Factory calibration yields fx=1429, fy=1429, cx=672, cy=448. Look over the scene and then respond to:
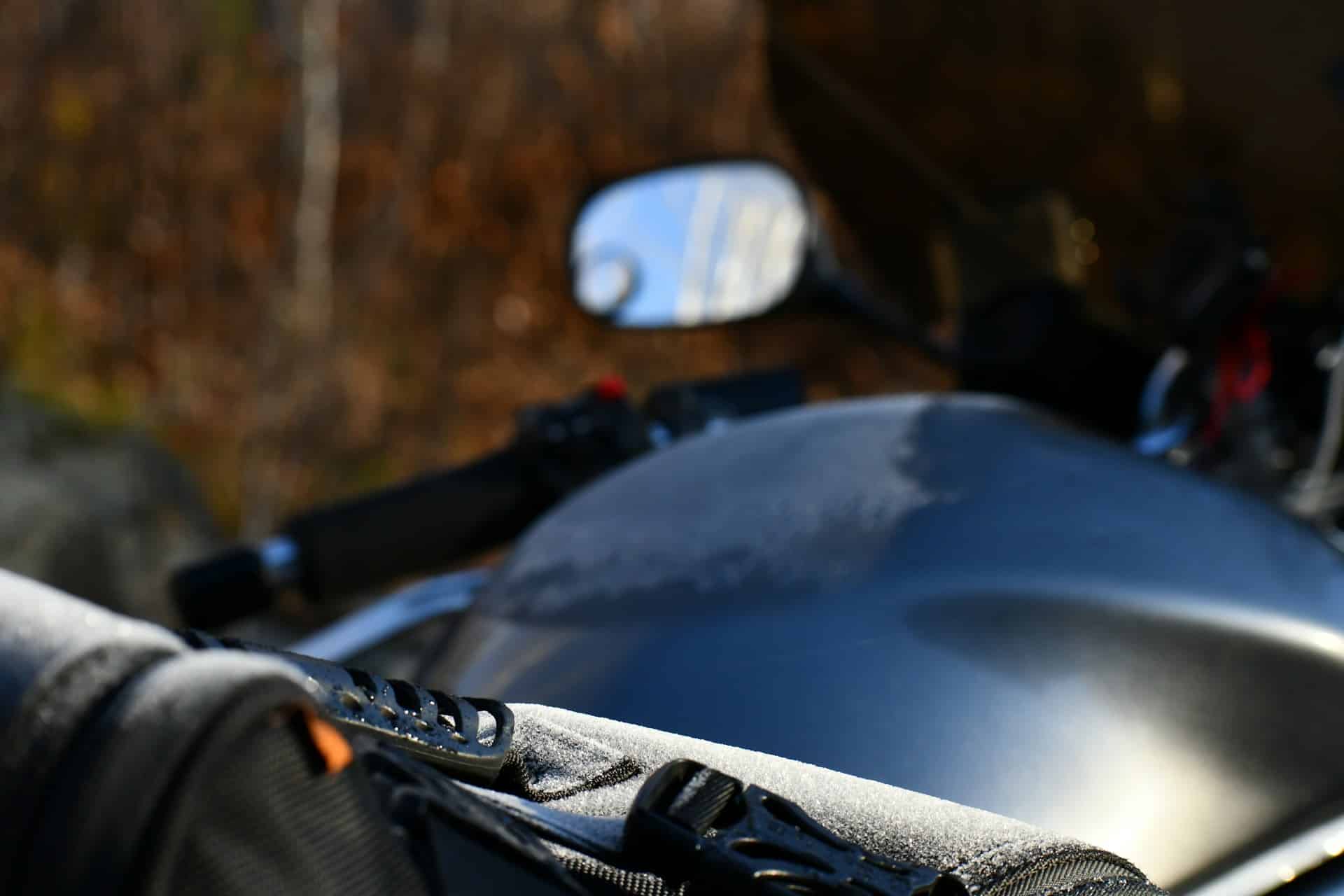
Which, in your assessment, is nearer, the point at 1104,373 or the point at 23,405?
the point at 1104,373

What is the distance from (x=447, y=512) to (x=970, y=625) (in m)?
0.65

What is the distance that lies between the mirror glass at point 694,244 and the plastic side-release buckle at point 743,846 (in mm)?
1147

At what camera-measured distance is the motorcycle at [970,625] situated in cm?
66

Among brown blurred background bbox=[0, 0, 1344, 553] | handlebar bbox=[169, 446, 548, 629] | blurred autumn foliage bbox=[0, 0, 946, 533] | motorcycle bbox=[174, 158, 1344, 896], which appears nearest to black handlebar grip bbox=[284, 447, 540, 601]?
handlebar bbox=[169, 446, 548, 629]

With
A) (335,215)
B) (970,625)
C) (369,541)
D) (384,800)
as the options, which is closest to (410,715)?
(384,800)

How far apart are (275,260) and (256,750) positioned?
242 inches

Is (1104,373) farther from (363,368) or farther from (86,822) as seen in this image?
(363,368)

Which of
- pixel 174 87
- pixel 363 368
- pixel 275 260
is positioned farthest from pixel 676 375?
→ pixel 174 87

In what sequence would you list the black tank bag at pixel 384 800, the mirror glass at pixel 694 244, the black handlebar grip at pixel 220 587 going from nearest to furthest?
the black tank bag at pixel 384 800 → the black handlebar grip at pixel 220 587 → the mirror glass at pixel 694 244

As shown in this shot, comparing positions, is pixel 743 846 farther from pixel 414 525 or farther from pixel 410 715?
pixel 414 525

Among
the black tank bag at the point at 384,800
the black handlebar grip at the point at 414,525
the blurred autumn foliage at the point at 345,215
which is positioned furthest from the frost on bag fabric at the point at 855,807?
the blurred autumn foliage at the point at 345,215

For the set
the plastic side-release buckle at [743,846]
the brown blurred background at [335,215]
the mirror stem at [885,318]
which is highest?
the plastic side-release buckle at [743,846]

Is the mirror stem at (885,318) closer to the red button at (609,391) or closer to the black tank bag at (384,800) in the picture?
the red button at (609,391)

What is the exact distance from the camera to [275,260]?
6.18 m
